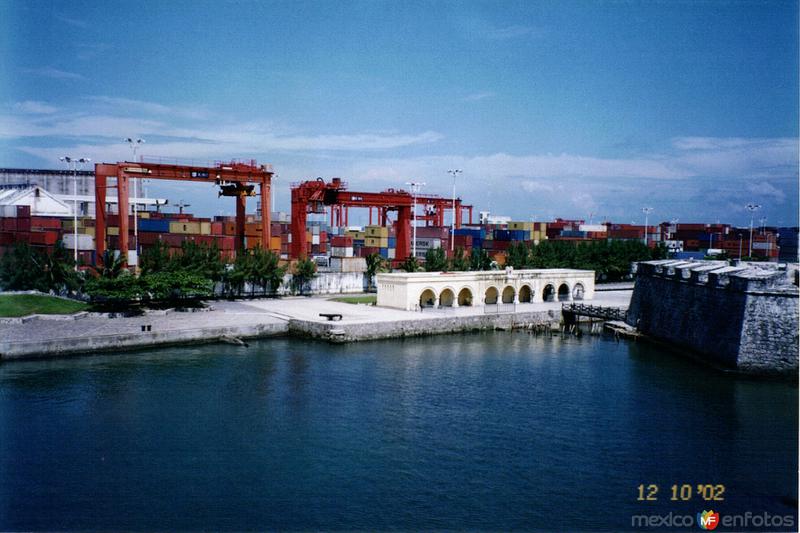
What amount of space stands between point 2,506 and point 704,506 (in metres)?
12.0

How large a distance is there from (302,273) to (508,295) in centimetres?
1060

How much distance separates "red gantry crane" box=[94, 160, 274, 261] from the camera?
30.2 metres

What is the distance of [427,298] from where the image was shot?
3206cm

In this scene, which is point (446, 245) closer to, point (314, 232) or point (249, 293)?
point (314, 232)

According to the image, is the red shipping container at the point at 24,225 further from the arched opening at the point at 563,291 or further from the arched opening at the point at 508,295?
the arched opening at the point at 563,291

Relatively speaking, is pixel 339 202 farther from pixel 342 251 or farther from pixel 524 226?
pixel 524 226

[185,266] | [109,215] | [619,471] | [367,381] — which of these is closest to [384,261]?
[185,266]

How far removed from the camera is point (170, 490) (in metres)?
11.9

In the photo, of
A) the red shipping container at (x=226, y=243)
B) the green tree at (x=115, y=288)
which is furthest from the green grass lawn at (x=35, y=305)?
the red shipping container at (x=226, y=243)

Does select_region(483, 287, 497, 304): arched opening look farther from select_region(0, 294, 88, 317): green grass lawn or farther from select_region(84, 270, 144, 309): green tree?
select_region(0, 294, 88, 317): green grass lawn

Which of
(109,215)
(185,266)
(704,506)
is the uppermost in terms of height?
(109,215)

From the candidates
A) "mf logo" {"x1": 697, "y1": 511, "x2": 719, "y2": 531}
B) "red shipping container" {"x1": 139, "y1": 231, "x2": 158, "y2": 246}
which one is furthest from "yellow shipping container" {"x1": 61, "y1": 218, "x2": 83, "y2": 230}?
"mf logo" {"x1": 697, "y1": 511, "x2": 719, "y2": 531}

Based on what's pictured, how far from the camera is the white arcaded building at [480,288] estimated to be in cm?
3062

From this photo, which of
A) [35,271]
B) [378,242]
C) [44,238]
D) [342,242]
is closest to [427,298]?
[342,242]
